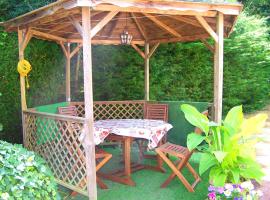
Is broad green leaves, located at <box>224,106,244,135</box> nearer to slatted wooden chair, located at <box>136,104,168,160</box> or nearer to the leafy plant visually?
the leafy plant

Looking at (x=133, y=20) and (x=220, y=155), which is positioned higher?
(x=133, y=20)

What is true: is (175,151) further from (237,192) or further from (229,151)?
(237,192)

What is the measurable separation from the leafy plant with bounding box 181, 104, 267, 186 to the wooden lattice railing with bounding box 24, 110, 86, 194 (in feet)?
4.93

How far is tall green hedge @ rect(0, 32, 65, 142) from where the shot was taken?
5.74 metres

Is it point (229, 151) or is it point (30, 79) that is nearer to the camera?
point (229, 151)

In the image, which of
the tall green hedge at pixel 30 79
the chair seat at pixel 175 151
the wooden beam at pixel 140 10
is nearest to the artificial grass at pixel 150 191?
the chair seat at pixel 175 151

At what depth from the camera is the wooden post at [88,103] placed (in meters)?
3.85

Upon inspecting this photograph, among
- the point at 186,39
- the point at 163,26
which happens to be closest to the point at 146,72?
the point at 186,39

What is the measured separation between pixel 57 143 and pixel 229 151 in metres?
2.31

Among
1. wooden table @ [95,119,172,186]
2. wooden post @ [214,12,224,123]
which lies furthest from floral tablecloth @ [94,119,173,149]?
wooden post @ [214,12,224,123]

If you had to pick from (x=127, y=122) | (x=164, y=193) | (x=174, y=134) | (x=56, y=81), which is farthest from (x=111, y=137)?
(x=56, y=81)

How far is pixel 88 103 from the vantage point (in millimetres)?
3916

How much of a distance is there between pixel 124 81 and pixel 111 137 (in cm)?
302

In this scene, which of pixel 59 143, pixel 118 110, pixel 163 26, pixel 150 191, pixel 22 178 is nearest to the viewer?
pixel 22 178
